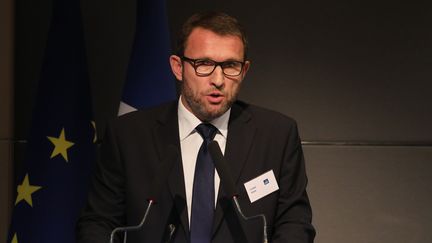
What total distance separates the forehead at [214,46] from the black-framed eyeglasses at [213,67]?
15 millimetres

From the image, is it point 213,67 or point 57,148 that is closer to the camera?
point 213,67

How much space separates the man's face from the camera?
1894mm

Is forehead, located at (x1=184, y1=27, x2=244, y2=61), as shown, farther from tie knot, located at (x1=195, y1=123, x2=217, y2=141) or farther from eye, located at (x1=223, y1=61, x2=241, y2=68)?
tie knot, located at (x1=195, y1=123, x2=217, y2=141)

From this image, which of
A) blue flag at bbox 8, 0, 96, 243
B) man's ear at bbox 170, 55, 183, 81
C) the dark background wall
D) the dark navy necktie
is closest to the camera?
the dark navy necktie

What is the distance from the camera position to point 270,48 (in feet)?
10.1

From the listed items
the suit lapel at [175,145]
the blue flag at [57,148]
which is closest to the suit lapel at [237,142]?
the suit lapel at [175,145]

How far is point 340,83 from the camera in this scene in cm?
306

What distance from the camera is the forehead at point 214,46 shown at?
1890 millimetres

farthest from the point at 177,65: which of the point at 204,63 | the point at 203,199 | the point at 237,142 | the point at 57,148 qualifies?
the point at 57,148

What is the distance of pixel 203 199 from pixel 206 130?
0.23 m

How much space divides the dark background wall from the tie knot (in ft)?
3.67

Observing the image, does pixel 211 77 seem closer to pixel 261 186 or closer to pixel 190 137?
pixel 190 137

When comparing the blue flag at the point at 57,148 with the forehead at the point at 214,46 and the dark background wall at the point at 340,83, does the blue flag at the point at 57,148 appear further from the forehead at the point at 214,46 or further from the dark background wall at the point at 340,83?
the forehead at the point at 214,46

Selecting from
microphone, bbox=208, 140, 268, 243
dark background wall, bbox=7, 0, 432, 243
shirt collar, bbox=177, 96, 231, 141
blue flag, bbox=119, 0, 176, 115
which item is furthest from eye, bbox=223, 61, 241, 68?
dark background wall, bbox=7, 0, 432, 243
